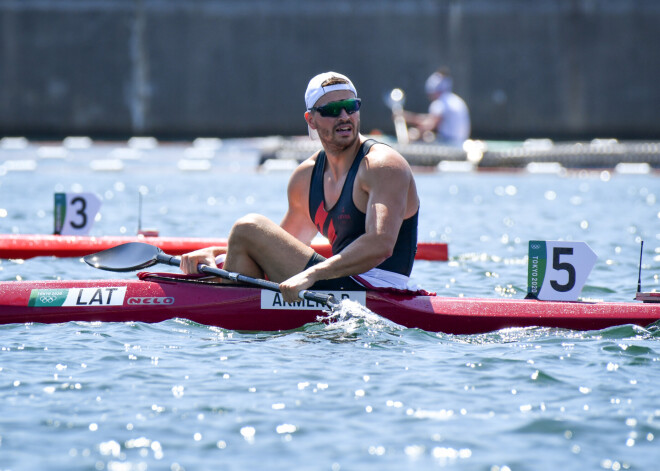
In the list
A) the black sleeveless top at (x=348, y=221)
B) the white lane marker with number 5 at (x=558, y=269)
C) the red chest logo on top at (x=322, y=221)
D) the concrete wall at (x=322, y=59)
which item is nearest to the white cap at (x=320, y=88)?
the black sleeveless top at (x=348, y=221)

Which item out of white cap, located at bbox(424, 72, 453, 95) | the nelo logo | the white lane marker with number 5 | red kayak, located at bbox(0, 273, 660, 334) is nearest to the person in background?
white cap, located at bbox(424, 72, 453, 95)

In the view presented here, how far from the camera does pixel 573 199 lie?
13602mm

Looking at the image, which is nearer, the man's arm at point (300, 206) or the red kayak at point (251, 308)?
the red kayak at point (251, 308)

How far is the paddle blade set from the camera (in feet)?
19.2

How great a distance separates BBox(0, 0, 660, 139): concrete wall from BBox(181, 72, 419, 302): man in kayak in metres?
21.0

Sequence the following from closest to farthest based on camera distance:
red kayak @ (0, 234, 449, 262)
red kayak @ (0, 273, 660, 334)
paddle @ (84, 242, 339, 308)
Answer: red kayak @ (0, 273, 660, 334) < paddle @ (84, 242, 339, 308) < red kayak @ (0, 234, 449, 262)

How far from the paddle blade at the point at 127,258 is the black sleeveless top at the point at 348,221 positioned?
1.09 m

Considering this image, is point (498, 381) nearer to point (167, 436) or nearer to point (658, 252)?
point (167, 436)

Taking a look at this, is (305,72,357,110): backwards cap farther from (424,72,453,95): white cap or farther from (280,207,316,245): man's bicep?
(424,72,453,95): white cap

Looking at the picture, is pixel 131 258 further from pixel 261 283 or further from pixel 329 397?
pixel 329 397

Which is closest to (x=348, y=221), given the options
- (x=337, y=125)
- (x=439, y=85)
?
(x=337, y=125)

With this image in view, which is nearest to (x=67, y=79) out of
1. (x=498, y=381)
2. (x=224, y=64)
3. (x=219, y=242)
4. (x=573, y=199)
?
(x=224, y=64)

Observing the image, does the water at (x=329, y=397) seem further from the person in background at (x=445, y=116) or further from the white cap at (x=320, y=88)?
the person in background at (x=445, y=116)

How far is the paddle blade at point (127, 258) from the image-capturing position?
585 cm
